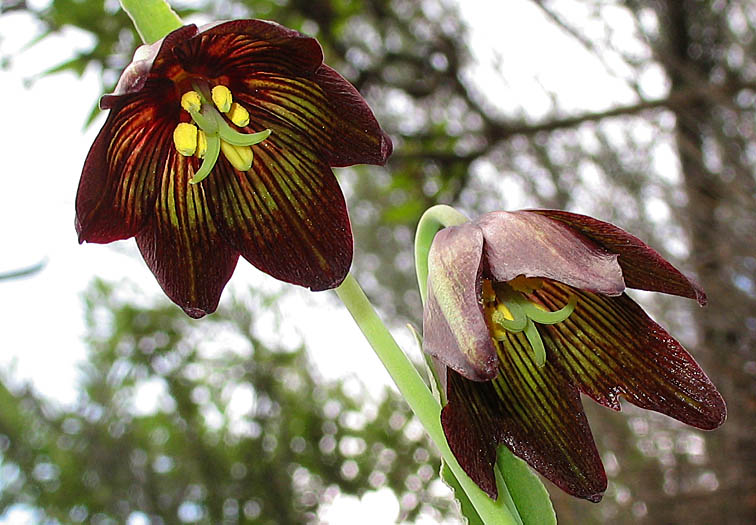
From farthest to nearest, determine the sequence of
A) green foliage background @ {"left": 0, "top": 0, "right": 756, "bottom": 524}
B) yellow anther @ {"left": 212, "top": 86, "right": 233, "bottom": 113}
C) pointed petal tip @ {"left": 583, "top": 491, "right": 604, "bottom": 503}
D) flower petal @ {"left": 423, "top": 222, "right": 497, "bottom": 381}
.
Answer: green foliage background @ {"left": 0, "top": 0, "right": 756, "bottom": 524} → yellow anther @ {"left": 212, "top": 86, "right": 233, "bottom": 113} → pointed petal tip @ {"left": 583, "top": 491, "right": 604, "bottom": 503} → flower petal @ {"left": 423, "top": 222, "right": 497, "bottom": 381}

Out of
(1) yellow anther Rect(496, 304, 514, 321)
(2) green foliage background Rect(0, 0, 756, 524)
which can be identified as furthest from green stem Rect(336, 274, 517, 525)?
(2) green foliage background Rect(0, 0, 756, 524)

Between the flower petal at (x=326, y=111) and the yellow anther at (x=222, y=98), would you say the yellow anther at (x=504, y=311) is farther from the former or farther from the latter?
the yellow anther at (x=222, y=98)

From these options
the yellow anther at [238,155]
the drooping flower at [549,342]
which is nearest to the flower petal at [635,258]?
the drooping flower at [549,342]

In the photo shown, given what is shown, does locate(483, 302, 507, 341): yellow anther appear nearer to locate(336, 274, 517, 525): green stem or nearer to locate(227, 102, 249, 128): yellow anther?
locate(336, 274, 517, 525): green stem

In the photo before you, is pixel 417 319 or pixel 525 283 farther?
pixel 417 319

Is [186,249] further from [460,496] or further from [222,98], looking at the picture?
[460,496]

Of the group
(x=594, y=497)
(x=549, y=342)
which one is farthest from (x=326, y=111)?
(x=594, y=497)
